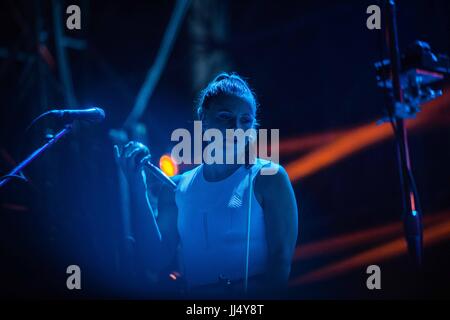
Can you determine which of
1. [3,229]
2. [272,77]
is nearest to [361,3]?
[272,77]

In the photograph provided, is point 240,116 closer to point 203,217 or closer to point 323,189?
point 203,217

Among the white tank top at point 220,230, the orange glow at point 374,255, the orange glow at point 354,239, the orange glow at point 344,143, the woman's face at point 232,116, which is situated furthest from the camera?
the orange glow at point 344,143

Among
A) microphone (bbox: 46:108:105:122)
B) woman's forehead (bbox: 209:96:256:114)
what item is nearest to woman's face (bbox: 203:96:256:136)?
woman's forehead (bbox: 209:96:256:114)

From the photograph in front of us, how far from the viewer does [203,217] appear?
2057mm

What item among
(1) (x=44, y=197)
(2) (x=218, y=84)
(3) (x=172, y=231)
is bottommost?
(3) (x=172, y=231)

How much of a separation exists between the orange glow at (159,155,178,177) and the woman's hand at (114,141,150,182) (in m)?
1.61

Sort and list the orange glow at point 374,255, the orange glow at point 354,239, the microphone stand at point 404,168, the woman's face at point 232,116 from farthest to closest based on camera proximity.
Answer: the orange glow at point 354,239
the orange glow at point 374,255
the woman's face at point 232,116
the microphone stand at point 404,168

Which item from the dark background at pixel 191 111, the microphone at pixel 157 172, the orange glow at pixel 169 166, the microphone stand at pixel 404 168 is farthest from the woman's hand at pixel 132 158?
the orange glow at pixel 169 166

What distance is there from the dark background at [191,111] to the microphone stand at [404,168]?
0.90 m

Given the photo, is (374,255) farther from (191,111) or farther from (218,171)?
(191,111)

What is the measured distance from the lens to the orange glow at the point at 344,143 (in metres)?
3.31

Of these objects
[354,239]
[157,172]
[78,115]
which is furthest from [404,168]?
[354,239]

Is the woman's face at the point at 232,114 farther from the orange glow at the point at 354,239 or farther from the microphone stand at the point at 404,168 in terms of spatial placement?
the orange glow at the point at 354,239

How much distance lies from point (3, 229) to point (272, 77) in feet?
9.01
